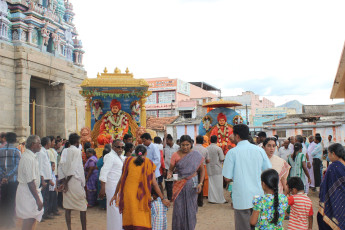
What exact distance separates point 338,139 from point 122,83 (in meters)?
19.4

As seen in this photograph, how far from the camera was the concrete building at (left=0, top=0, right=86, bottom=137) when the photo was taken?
1417 centimetres

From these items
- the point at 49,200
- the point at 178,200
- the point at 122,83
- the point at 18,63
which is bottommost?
the point at 49,200

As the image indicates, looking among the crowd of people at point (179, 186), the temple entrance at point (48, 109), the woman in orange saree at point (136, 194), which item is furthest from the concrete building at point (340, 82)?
the temple entrance at point (48, 109)

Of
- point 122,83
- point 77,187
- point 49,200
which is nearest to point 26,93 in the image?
point 122,83

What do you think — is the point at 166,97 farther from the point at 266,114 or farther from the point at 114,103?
the point at 114,103

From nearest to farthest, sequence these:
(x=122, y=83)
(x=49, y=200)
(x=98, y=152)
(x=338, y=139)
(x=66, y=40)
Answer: (x=49, y=200), (x=98, y=152), (x=122, y=83), (x=66, y=40), (x=338, y=139)

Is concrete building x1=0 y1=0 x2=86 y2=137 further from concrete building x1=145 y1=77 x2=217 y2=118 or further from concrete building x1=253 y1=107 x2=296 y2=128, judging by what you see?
concrete building x1=253 y1=107 x2=296 y2=128

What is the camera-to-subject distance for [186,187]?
4914 mm

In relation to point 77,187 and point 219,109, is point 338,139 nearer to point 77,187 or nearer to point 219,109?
point 219,109

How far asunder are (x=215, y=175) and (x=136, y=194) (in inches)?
191

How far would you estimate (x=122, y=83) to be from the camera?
39.1 feet

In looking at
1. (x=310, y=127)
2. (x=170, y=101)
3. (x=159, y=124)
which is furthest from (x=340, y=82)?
(x=170, y=101)

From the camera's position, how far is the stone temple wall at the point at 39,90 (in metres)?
14.1


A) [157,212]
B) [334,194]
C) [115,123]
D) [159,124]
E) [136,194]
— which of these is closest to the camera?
[334,194]
